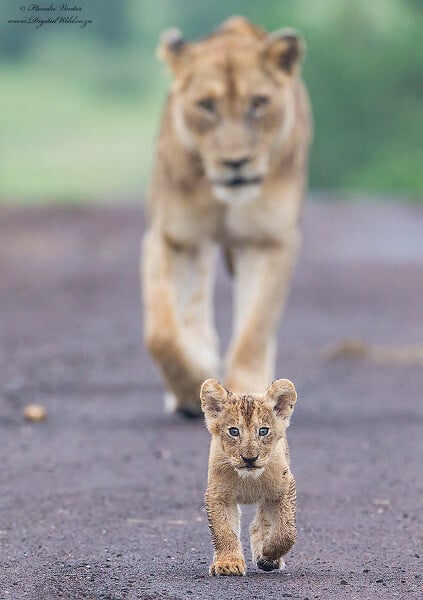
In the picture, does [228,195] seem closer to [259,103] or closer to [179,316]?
[259,103]

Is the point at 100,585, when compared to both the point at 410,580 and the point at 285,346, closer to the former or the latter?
the point at 410,580

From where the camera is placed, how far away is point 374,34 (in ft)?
72.4

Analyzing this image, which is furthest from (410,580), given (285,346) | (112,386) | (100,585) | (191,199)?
(285,346)

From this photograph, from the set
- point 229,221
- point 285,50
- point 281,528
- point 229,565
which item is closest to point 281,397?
point 281,528

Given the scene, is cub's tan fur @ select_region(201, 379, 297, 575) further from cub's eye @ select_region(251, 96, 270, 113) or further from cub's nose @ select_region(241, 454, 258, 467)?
cub's eye @ select_region(251, 96, 270, 113)

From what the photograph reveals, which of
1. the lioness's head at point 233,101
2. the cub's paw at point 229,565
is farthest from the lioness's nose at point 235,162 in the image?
the cub's paw at point 229,565

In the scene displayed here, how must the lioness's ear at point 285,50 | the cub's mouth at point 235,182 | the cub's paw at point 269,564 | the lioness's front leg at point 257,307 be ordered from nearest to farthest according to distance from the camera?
the cub's paw at point 269,564 < the cub's mouth at point 235,182 < the lioness's front leg at point 257,307 < the lioness's ear at point 285,50

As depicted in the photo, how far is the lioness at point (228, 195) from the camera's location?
269 inches

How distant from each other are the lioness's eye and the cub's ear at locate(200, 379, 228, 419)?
11.7 ft

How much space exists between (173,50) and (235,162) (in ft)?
2.72

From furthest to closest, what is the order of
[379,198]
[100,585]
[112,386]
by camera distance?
[379,198] → [112,386] → [100,585]

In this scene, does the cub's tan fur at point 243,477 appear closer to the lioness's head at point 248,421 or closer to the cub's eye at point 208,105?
the lioness's head at point 248,421

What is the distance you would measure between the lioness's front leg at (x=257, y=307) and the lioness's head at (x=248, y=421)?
3101mm

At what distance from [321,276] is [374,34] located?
24.5ft
